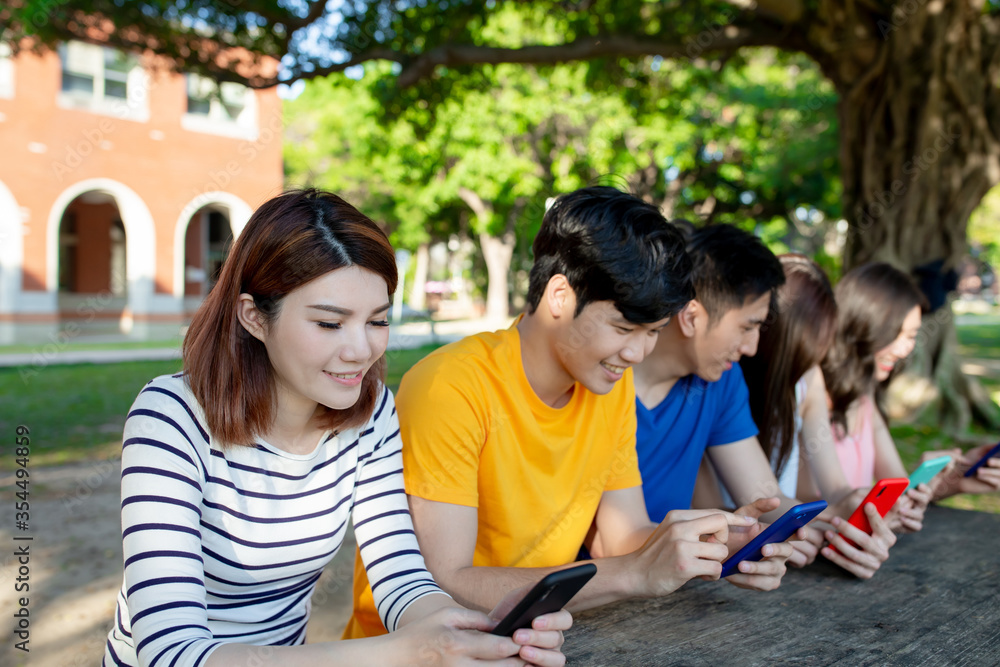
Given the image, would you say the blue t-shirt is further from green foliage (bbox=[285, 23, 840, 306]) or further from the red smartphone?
green foliage (bbox=[285, 23, 840, 306])

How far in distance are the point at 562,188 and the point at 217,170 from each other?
28.1 ft

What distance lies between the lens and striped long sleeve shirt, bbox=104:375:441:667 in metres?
1.21

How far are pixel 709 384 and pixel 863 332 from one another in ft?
2.98

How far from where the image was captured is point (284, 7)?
6180 mm

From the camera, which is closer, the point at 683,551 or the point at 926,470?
the point at 683,551

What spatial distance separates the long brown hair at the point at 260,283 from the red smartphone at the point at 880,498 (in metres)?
1.32

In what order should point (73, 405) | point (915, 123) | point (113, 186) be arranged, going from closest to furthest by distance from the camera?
1. point (915, 123)
2. point (73, 405)
3. point (113, 186)

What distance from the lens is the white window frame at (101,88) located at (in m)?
16.2

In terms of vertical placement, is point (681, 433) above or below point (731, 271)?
below

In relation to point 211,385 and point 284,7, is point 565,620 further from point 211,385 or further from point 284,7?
point 284,7

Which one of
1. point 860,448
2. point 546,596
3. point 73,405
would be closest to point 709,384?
point 860,448

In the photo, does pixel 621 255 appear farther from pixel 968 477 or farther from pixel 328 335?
pixel 968 477

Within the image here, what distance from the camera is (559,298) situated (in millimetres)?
1793

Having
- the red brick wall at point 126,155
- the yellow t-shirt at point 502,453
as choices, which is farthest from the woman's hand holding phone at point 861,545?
the red brick wall at point 126,155
